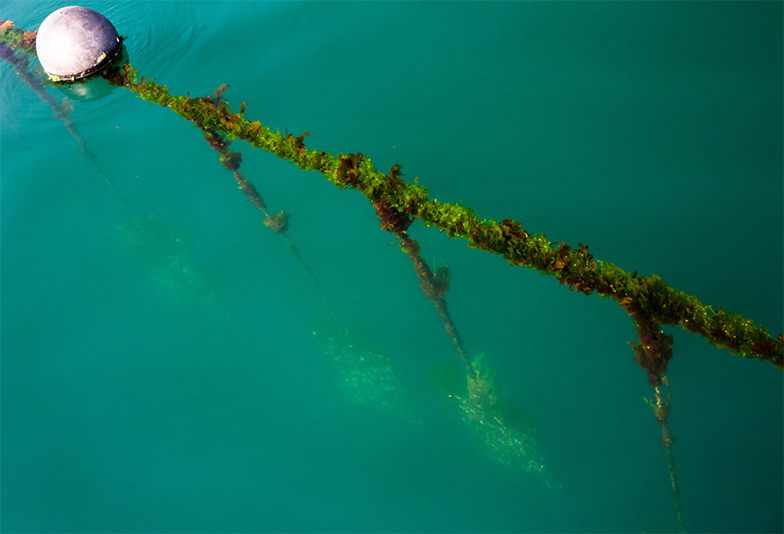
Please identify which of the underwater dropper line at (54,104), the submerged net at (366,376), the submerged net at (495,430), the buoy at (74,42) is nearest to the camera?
the submerged net at (495,430)

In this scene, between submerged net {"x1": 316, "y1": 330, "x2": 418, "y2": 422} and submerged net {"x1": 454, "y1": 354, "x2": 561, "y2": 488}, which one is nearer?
submerged net {"x1": 454, "y1": 354, "x2": 561, "y2": 488}

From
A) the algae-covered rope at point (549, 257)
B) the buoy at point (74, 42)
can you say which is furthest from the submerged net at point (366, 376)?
the buoy at point (74, 42)

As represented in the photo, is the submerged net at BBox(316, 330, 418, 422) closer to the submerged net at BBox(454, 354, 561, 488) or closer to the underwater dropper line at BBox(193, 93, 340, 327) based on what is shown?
the underwater dropper line at BBox(193, 93, 340, 327)

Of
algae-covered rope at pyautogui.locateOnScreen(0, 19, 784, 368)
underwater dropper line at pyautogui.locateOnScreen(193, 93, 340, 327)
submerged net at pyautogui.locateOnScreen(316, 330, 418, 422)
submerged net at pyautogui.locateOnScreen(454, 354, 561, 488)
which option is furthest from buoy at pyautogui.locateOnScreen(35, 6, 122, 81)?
submerged net at pyautogui.locateOnScreen(454, 354, 561, 488)

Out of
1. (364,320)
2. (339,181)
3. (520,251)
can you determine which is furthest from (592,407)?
(339,181)

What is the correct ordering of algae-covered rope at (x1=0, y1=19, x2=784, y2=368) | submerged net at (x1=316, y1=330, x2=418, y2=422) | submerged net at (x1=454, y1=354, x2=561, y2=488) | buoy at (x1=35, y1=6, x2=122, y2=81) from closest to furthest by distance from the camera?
algae-covered rope at (x1=0, y1=19, x2=784, y2=368)
submerged net at (x1=454, y1=354, x2=561, y2=488)
submerged net at (x1=316, y1=330, x2=418, y2=422)
buoy at (x1=35, y1=6, x2=122, y2=81)

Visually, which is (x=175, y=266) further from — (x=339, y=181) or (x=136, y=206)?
(x=339, y=181)

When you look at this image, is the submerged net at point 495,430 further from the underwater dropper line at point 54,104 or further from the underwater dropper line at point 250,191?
the underwater dropper line at point 54,104

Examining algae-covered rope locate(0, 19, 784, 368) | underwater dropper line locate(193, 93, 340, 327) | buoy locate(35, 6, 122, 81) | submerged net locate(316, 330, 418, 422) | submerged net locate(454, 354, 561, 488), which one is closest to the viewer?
algae-covered rope locate(0, 19, 784, 368)

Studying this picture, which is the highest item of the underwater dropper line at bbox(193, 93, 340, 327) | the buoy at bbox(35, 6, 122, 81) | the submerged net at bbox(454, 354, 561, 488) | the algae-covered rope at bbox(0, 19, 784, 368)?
the buoy at bbox(35, 6, 122, 81)
